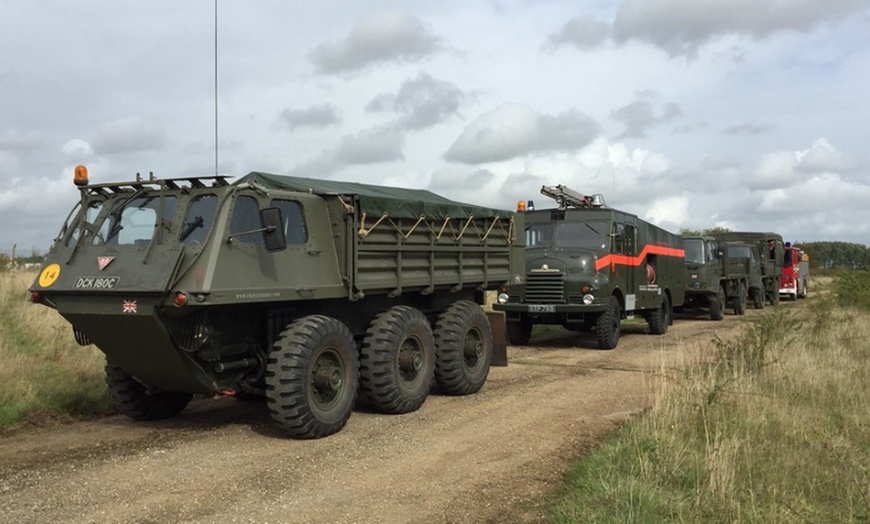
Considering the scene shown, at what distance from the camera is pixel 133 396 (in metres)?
7.74

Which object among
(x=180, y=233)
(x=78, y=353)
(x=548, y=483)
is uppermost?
(x=180, y=233)

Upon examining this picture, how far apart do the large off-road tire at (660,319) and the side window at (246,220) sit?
11.5 meters

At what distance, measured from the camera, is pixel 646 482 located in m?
5.51

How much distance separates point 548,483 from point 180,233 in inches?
146

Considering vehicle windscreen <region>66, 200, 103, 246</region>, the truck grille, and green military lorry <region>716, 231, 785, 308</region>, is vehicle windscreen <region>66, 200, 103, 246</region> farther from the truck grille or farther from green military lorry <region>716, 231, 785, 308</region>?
green military lorry <region>716, 231, 785, 308</region>

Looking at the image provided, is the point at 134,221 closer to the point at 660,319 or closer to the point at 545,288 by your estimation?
the point at 545,288

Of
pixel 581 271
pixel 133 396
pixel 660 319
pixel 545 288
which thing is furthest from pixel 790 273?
pixel 133 396

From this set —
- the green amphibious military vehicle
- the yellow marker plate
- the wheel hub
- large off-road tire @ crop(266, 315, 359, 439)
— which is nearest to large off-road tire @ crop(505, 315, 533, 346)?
the green amphibious military vehicle

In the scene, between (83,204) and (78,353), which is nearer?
(83,204)

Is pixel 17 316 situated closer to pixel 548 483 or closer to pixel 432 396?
pixel 432 396

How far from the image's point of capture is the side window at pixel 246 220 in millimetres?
6898

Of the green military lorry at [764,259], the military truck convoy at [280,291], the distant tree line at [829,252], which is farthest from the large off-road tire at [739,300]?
the distant tree line at [829,252]

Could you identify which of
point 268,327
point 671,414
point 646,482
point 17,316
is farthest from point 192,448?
point 17,316

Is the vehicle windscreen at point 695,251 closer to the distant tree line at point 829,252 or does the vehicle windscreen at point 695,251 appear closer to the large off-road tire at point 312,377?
the large off-road tire at point 312,377
